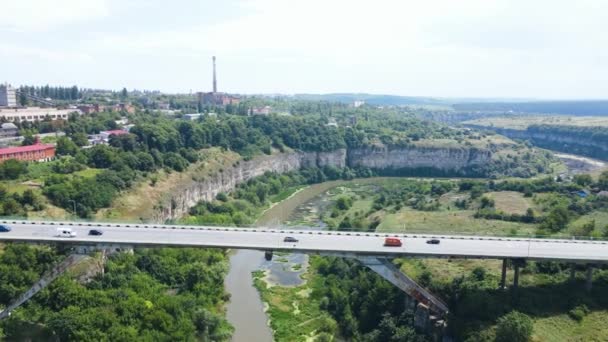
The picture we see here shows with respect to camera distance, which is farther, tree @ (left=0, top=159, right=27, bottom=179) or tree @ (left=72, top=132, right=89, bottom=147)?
tree @ (left=72, top=132, right=89, bottom=147)

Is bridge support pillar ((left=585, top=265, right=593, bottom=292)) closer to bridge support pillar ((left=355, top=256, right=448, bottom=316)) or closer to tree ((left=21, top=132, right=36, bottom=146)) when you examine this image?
bridge support pillar ((left=355, top=256, right=448, bottom=316))

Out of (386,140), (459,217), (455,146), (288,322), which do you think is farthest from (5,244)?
(455,146)

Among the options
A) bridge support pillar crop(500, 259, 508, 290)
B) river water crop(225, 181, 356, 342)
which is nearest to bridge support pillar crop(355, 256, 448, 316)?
bridge support pillar crop(500, 259, 508, 290)

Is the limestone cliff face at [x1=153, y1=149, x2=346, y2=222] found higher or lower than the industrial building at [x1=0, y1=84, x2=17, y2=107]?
lower

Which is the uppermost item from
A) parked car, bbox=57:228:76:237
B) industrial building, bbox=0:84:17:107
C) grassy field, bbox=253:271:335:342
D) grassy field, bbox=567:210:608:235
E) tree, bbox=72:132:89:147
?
industrial building, bbox=0:84:17:107

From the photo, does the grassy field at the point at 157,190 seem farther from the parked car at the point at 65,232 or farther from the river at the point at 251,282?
the parked car at the point at 65,232

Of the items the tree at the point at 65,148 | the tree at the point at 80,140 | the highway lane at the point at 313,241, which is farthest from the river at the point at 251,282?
the tree at the point at 80,140

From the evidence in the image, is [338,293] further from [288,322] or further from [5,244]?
[5,244]
